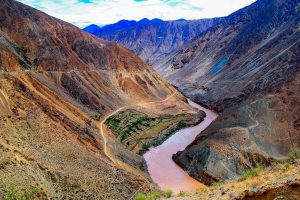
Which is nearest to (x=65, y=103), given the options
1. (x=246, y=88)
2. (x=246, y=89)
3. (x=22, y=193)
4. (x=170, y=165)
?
(x=170, y=165)

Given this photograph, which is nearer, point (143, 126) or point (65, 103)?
point (65, 103)

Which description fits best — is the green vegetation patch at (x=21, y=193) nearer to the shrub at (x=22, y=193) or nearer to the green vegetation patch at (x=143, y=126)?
the shrub at (x=22, y=193)

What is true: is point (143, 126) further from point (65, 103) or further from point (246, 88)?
point (246, 88)

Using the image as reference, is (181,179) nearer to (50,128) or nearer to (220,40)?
(50,128)

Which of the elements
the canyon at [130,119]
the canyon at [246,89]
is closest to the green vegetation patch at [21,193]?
the canyon at [130,119]

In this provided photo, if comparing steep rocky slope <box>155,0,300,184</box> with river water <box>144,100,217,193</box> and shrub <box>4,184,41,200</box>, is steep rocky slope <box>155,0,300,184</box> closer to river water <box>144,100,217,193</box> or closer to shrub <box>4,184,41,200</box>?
river water <box>144,100,217,193</box>

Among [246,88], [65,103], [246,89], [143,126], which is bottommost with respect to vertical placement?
[143,126]
